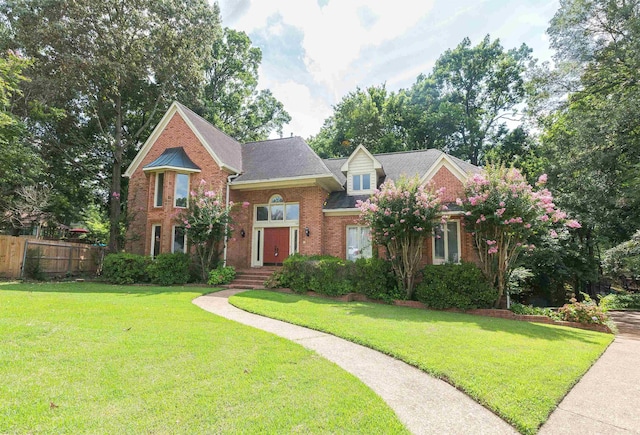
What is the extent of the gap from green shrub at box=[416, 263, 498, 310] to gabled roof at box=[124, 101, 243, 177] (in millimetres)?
11053

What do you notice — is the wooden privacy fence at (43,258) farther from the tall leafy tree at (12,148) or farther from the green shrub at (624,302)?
the green shrub at (624,302)

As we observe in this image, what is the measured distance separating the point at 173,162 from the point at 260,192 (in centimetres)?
449

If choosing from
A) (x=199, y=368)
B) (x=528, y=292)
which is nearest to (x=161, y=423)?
(x=199, y=368)

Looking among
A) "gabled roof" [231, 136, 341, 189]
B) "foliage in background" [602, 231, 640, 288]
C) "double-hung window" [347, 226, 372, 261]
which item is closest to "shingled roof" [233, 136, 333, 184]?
"gabled roof" [231, 136, 341, 189]

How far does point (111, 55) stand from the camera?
60.2 ft

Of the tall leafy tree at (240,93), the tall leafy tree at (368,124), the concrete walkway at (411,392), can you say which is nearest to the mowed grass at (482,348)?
the concrete walkway at (411,392)

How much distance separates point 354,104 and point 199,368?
31.8m

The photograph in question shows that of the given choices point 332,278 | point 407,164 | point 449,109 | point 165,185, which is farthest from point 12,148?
point 449,109

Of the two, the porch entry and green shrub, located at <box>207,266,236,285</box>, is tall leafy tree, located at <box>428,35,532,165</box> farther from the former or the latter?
green shrub, located at <box>207,266,236,285</box>

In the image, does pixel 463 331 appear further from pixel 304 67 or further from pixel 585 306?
pixel 304 67

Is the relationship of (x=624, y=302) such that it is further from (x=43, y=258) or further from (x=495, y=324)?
(x=43, y=258)

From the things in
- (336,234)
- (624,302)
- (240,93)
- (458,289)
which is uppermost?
(240,93)

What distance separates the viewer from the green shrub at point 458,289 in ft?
35.2

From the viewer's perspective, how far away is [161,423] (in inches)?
110
